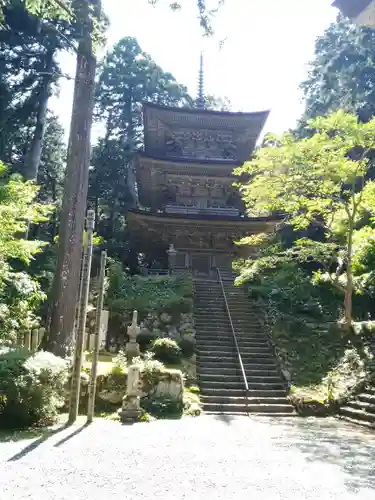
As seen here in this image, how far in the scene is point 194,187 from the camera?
24.9 metres

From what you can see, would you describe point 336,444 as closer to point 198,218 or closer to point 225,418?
point 225,418

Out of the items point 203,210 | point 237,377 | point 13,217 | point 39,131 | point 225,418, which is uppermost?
point 39,131

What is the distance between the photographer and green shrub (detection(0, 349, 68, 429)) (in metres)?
6.47

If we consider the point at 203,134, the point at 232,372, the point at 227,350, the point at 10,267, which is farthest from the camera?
the point at 203,134

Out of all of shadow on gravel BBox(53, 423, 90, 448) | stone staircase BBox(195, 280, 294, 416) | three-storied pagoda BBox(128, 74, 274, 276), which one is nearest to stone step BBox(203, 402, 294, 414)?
stone staircase BBox(195, 280, 294, 416)

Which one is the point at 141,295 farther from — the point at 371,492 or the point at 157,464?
the point at 371,492

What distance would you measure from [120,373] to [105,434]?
2.87 metres

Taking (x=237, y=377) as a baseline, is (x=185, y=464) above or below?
below

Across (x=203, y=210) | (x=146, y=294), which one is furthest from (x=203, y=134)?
(x=146, y=294)

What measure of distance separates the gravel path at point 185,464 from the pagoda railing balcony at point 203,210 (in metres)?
16.9

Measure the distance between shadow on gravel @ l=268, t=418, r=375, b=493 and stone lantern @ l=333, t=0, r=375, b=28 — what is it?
4.53 meters

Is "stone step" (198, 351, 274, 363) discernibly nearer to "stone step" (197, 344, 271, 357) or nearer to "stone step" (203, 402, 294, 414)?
"stone step" (197, 344, 271, 357)

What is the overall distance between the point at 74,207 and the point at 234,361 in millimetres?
6774

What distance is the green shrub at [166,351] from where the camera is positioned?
41.8 ft
